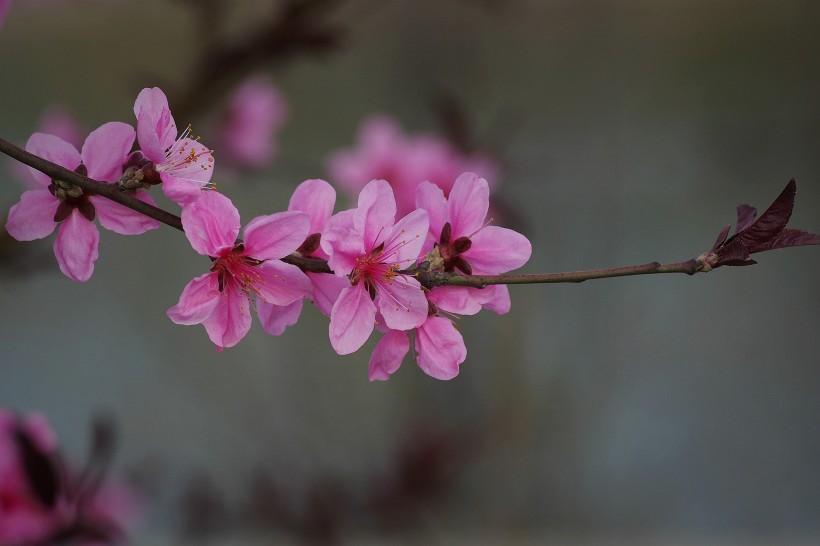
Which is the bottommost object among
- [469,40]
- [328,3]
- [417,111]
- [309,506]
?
[309,506]

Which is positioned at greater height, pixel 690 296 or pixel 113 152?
pixel 690 296

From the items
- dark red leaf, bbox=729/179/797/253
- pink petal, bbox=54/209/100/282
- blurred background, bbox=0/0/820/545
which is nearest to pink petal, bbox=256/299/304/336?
pink petal, bbox=54/209/100/282

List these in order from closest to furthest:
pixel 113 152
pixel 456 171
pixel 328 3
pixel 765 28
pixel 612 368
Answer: pixel 113 152 → pixel 328 3 → pixel 456 171 → pixel 612 368 → pixel 765 28

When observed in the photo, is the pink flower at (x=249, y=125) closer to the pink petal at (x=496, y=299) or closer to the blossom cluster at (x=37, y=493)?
the blossom cluster at (x=37, y=493)

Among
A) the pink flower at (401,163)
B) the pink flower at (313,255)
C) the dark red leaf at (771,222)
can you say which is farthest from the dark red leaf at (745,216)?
the pink flower at (401,163)

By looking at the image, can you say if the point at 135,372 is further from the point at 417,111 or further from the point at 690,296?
the point at 690,296

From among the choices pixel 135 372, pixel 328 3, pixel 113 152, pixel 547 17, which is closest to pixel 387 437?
pixel 135 372

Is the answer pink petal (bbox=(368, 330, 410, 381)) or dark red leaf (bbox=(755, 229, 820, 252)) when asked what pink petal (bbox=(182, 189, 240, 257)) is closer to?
pink petal (bbox=(368, 330, 410, 381))

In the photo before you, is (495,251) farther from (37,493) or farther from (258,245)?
(37,493)
